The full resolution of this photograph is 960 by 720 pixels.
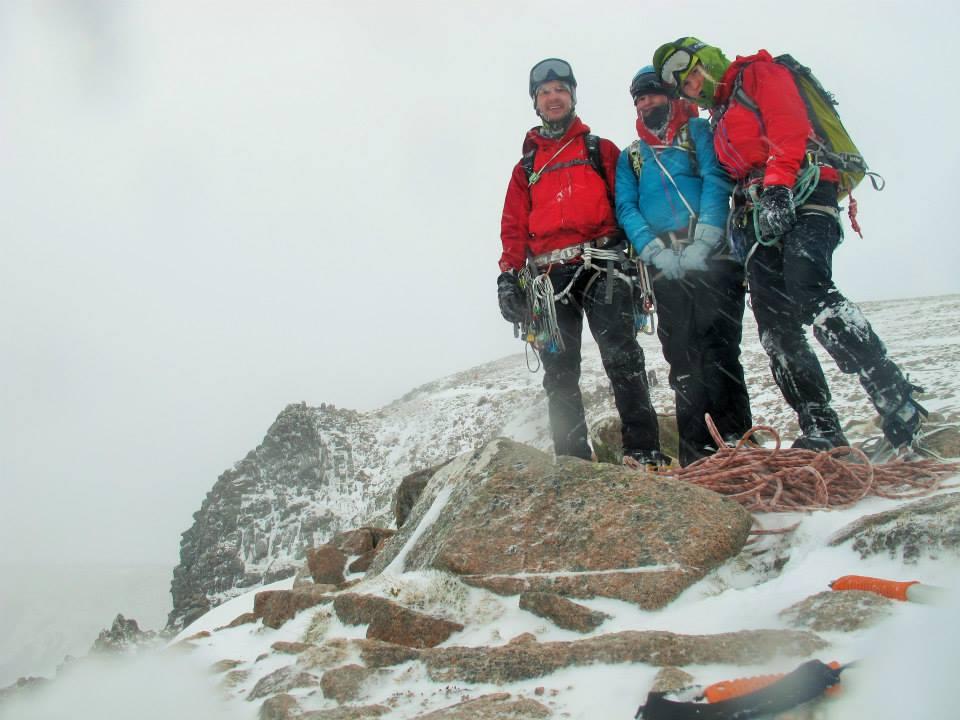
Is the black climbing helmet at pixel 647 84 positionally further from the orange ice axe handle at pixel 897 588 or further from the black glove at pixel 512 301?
the orange ice axe handle at pixel 897 588

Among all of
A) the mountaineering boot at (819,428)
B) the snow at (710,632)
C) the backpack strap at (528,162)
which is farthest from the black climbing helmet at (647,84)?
the snow at (710,632)

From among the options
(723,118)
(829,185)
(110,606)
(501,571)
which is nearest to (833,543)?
(501,571)

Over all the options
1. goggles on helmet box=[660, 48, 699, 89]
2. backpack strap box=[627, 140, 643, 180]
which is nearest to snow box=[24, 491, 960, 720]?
backpack strap box=[627, 140, 643, 180]

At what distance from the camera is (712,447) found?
4625 mm

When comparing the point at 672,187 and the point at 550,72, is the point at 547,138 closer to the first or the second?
the point at 550,72

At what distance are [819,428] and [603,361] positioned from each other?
1460 millimetres

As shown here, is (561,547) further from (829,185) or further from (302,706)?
(829,185)

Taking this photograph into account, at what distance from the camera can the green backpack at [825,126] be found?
3.98 m

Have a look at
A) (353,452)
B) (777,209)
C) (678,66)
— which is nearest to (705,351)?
(777,209)

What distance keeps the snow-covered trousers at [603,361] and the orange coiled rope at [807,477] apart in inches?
36.7

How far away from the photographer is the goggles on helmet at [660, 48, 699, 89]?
167 inches

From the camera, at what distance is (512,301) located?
201 inches

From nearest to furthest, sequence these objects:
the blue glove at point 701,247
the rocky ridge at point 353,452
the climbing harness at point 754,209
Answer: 1. the climbing harness at point 754,209
2. the blue glove at point 701,247
3. the rocky ridge at point 353,452

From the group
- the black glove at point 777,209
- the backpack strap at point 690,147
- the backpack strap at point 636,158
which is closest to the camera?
the black glove at point 777,209
